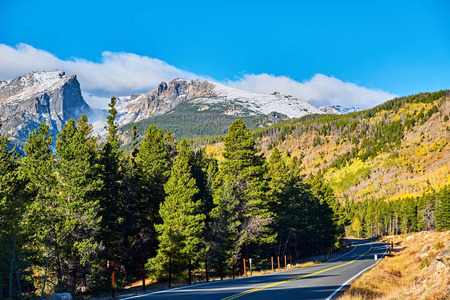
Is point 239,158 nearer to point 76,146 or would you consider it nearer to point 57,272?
point 76,146

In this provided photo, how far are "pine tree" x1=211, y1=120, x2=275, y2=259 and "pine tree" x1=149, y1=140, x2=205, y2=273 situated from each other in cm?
213

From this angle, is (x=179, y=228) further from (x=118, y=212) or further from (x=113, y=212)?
(x=113, y=212)

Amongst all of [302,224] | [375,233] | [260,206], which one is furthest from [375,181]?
[260,206]

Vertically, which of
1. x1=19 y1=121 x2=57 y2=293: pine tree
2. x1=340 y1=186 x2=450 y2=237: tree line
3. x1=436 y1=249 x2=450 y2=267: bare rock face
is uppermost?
x1=19 y1=121 x2=57 y2=293: pine tree

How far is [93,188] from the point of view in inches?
999

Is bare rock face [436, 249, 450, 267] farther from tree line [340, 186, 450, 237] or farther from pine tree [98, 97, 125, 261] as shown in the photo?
tree line [340, 186, 450, 237]

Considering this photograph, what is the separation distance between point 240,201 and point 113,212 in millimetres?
12037

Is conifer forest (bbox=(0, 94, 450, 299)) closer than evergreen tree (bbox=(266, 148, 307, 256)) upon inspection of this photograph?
Yes

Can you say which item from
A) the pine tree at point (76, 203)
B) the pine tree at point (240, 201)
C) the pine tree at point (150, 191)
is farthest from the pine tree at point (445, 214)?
the pine tree at point (76, 203)

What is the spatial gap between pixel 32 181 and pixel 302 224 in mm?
31695

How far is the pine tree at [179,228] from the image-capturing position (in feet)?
93.6

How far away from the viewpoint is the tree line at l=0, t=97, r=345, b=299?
23.2 meters

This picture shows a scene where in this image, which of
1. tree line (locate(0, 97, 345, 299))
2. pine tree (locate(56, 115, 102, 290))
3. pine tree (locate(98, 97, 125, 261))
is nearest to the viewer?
tree line (locate(0, 97, 345, 299))

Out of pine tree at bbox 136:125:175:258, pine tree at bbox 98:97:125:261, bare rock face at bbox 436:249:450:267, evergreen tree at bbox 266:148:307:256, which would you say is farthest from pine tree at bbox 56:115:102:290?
bare rock face at bbox 436:249:450:267
